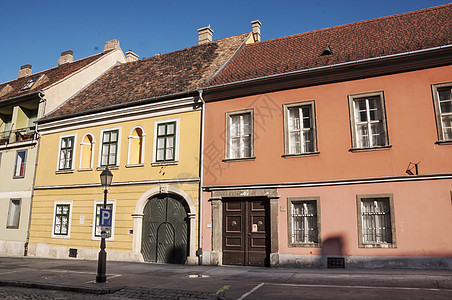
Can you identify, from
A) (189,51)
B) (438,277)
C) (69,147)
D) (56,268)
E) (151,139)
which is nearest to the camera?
(438,277)

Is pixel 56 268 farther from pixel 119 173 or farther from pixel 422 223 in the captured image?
pixel 422 223

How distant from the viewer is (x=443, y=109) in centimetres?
1257

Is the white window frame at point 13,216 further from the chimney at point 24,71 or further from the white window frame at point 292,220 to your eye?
the white window frame at point 292,220

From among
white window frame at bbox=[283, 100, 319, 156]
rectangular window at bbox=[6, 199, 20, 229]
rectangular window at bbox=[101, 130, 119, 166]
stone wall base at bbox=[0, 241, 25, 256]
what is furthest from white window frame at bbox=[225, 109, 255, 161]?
rectangular window at bbox=[6, 199, 20, 229]

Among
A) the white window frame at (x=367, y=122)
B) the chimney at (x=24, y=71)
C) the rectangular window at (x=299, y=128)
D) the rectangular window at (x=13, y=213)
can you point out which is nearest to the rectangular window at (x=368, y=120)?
the white window frame at (x=367, y=122)

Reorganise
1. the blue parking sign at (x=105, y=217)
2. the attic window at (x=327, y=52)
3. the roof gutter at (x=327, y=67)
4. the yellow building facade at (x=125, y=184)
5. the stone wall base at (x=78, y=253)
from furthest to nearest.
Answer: the stone wall base at (x=78, y=253), the yellow building facade at (x=125, y=184), the attic window at (x=327, y=52), the roof gutter at (x=327, y=67), the blue parking sign at (x=105, y=217)

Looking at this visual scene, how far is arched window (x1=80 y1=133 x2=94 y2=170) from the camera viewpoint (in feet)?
63.2

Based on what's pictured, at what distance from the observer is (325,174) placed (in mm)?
13562

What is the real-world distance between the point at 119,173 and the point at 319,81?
9849 mm

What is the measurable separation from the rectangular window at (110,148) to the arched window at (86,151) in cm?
83

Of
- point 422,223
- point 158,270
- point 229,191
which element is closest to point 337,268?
point 422,223

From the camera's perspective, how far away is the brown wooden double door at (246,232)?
1431 cm

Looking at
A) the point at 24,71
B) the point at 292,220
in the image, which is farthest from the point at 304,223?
the point at 24,71

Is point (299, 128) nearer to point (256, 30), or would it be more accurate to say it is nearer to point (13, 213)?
point (256, 30)
